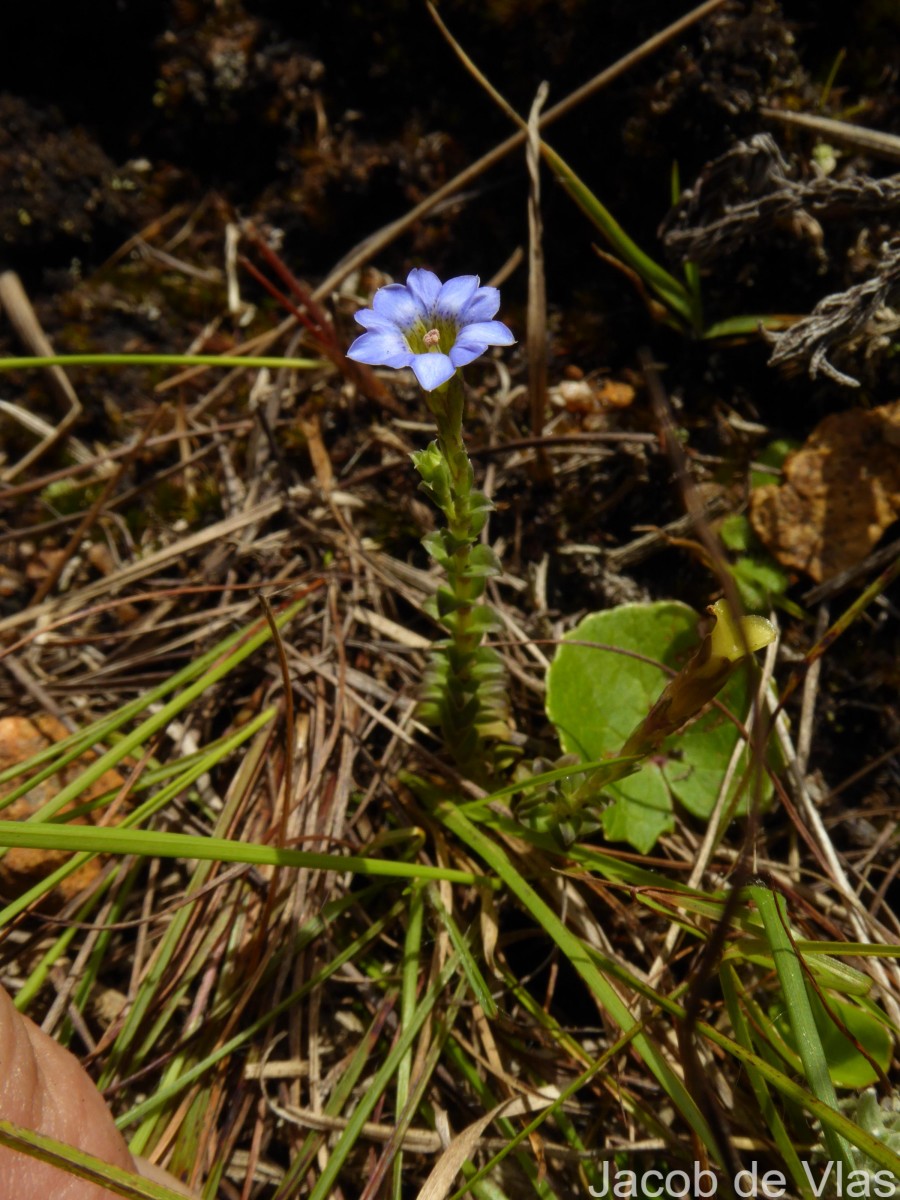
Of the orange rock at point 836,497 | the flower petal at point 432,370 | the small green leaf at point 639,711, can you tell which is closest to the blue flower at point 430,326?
the flower petal at point 432,370

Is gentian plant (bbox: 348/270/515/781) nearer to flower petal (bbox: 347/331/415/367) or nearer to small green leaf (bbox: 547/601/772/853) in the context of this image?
flower petal (bbox: 347/331/415/367)

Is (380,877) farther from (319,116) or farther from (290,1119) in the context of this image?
(319,116)

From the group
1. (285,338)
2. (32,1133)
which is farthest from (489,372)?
(32,1133)

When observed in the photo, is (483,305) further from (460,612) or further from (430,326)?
(460,612)

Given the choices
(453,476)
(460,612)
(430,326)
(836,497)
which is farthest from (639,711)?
(430,326)

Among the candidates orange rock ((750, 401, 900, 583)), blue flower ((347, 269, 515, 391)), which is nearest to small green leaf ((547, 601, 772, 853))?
orange rock ((750, 401, 900, 583))

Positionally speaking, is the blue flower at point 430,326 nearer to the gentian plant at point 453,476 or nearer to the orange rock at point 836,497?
the gentian plant at point 453,476

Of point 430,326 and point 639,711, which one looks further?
point 639,711
